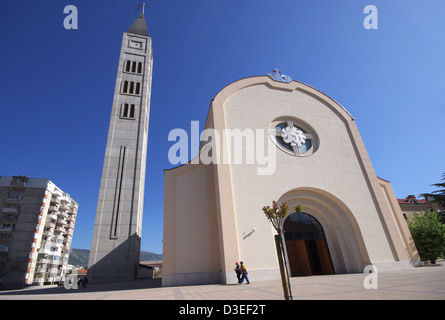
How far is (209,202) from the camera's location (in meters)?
15.1

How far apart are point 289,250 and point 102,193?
19.8m

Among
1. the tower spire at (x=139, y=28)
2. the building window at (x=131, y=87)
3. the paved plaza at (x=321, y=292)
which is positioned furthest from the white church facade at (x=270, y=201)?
the tower spire at (x=139, y=28)

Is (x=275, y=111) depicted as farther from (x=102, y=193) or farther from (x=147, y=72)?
(x=147, y=72)

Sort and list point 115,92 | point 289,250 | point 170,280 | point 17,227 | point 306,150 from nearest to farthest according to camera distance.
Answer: point 170,280
point 289,250
point 306,150
point 115,92
point 17,227

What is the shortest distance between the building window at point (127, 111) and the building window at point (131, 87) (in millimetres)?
2264

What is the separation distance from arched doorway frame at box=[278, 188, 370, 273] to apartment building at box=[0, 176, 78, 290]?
155 feet

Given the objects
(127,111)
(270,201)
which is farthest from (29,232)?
(270,201)

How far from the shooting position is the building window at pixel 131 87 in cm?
2969

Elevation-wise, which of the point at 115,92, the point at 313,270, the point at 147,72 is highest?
the point at 147,72

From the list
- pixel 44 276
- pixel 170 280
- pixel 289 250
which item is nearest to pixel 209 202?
pixel 170 280

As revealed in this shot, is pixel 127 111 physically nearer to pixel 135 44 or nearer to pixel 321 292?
pixel 135 44

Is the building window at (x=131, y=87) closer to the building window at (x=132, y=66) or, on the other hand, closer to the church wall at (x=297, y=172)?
the building window at (x=132, y=66)

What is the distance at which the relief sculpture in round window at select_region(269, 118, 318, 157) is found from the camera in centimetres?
1691

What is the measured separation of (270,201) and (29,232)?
158 feet
